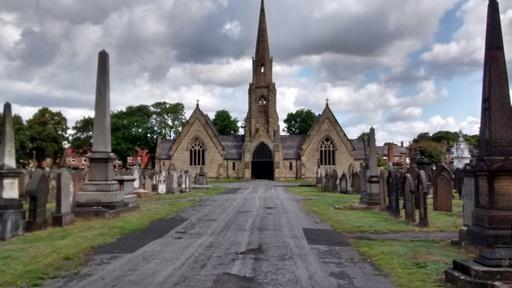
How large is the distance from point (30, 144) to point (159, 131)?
83.4 feet

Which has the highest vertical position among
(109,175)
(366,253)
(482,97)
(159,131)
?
(159,131)

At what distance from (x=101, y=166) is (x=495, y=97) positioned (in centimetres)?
1330

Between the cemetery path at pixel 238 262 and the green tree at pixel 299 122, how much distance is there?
90999mm

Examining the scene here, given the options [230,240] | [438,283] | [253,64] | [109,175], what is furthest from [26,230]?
[253,64]

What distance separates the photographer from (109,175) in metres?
18.3

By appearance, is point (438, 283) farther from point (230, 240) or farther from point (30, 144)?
point (30, 144)

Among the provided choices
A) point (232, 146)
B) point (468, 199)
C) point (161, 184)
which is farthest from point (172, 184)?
point (232, 146)

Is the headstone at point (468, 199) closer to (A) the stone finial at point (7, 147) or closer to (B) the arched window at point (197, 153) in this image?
(A) the stone finial at point (7, 147)

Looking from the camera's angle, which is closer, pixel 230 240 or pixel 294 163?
pixel 230 240

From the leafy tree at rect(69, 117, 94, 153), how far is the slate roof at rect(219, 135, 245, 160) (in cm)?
2805

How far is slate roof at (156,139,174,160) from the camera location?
243 ft

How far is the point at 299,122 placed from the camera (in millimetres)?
106312

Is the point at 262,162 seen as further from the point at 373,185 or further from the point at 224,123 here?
the point at 373,185

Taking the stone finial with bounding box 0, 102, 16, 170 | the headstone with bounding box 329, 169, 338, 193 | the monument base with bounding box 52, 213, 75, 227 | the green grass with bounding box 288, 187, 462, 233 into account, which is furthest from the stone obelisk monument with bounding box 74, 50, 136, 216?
the headstone with bounding box 329, 169, 338, 193
